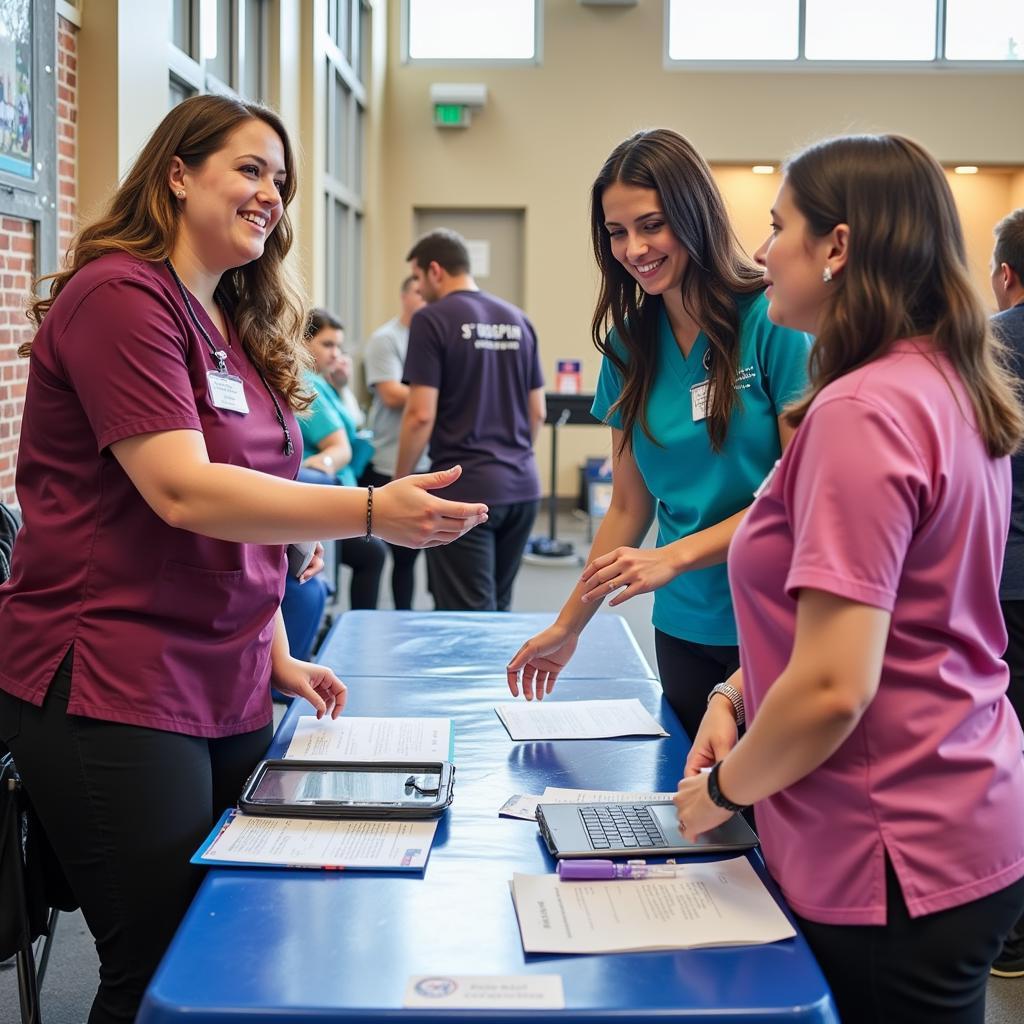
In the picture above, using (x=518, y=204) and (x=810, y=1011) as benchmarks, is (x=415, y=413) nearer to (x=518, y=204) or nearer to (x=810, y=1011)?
(x=810, y=1011)

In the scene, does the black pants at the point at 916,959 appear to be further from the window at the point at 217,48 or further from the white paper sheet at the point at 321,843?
the window at the point at 217,48

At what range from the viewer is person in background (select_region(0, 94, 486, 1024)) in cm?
133

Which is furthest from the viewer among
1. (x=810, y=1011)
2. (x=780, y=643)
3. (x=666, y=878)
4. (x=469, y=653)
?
(x=469, y=653)

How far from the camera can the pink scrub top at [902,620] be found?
985mm

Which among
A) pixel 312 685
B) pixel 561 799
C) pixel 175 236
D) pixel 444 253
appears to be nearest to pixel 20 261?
pixel 444 253

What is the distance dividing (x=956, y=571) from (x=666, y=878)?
472 millimetres

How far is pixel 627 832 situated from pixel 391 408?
3802 millimetres

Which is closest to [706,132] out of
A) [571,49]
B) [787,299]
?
[571,49]

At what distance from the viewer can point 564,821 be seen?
1.38 m

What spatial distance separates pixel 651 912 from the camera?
1.16 m

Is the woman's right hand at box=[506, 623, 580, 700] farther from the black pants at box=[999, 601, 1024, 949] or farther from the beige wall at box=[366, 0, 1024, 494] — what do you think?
the beige wall at box=[366, 0, 1024, 494]

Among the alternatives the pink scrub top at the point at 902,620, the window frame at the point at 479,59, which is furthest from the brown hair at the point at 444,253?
the window frame at the point at 479,59

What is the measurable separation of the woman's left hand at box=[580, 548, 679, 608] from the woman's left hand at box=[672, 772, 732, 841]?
16.9 inches

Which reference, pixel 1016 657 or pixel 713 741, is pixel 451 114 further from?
pixel 713 741
